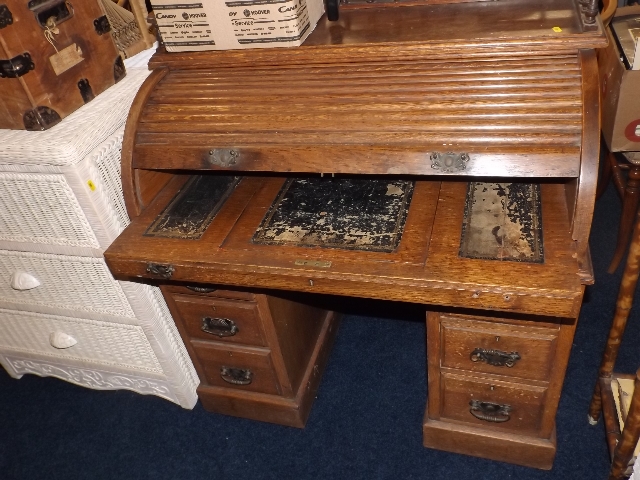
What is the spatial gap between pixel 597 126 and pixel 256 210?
3.04ft

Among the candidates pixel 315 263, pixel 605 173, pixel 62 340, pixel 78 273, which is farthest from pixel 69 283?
pixel 605 173

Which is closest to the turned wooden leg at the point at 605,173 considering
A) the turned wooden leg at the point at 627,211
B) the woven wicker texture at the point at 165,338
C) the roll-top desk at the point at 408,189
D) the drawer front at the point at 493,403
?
the turned wooden leg at the point at 627,211

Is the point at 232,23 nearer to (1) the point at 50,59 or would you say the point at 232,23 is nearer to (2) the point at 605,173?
(1) the point at 50,59

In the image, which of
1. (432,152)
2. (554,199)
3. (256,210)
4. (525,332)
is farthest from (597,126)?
(256,210)

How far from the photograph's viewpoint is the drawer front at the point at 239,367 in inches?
77.1

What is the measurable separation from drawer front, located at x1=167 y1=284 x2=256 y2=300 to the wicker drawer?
35 cm

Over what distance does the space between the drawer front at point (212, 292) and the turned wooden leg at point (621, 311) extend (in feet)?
3.52

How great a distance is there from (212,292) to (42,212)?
23.1 inches

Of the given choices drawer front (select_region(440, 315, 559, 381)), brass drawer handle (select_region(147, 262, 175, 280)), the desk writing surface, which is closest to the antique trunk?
the desk writing surface

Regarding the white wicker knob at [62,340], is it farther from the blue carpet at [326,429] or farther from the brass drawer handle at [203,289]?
the brass drawer handle at [203,289]

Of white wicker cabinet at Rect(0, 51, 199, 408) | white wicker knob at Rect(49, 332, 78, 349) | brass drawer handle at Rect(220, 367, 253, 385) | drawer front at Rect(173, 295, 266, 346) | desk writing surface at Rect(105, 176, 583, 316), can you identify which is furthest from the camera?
white wicker knob at Rect(49, 332, 78, 349)

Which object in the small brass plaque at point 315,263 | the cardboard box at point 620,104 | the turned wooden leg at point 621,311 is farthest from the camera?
the cardboard box at point 620,104

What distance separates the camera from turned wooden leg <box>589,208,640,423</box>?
156cm

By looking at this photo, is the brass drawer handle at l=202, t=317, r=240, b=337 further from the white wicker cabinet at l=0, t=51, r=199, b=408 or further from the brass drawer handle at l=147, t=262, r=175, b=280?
the brass drawer handle at l=147, t=262, r=175, b=280
